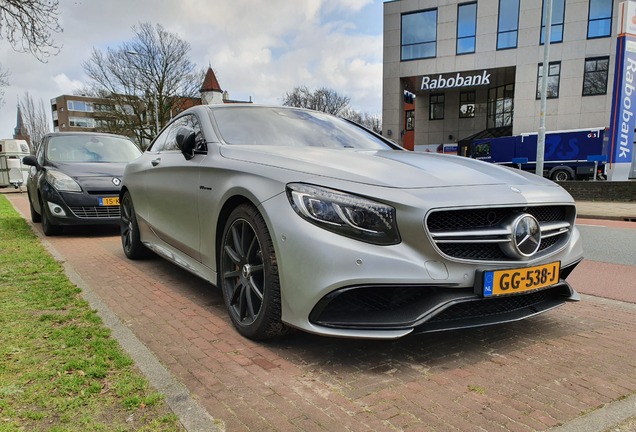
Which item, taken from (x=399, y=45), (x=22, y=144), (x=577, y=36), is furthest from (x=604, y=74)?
(x=22, y=144)

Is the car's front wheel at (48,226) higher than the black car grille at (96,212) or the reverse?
the reverse

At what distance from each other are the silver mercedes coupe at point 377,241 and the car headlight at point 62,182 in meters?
4.76

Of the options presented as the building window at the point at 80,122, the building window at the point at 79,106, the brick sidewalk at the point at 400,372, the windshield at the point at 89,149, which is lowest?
the brick sidewalk at the point at 400,372

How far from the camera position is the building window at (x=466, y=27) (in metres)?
28.8

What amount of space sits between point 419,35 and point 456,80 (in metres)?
3.97

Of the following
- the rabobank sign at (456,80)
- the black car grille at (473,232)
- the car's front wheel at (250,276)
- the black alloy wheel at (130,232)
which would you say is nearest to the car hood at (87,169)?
the black alloy wheel at (130,232)

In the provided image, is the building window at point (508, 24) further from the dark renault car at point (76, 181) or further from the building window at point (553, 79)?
the dark renault car at point (76, 181)

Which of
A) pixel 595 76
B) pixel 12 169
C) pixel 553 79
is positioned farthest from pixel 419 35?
pixel 12 169

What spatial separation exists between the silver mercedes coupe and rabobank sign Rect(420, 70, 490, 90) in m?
28.7

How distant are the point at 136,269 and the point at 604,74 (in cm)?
3007

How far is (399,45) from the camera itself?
30406 millimetres

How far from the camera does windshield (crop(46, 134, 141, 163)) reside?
305 inches

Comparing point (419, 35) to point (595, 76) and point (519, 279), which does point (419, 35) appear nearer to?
point (595, 76)

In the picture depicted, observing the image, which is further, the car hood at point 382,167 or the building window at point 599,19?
the building window at point 599,19
